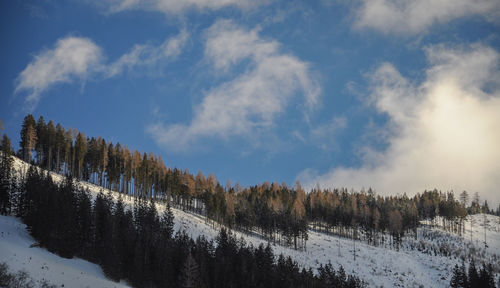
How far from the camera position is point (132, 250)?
61750mm

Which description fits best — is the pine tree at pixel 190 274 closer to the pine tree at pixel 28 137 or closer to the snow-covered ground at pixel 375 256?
the snow-covered ground at pixel 375 256

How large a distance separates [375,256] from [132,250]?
70.0m

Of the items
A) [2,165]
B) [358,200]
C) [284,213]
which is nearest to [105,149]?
[2,165]

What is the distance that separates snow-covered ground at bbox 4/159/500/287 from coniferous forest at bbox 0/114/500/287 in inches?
219

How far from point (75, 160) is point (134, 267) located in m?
59.6

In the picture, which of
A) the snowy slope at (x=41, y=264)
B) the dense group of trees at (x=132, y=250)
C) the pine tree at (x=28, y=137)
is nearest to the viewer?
the snowy slope at (x=41, y=264)

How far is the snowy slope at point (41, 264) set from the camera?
1641 inches

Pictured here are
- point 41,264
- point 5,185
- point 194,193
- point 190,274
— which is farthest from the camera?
point 194,193

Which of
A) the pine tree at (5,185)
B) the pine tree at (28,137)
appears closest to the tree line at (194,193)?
the pine tree at (28,137)

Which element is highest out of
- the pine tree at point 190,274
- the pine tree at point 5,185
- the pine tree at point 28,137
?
the pine tree at point 28,137

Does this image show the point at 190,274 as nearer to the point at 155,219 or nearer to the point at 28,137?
the point at 155,219

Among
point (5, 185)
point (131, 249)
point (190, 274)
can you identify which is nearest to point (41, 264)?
point (131, 249)

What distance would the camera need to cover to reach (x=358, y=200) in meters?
169

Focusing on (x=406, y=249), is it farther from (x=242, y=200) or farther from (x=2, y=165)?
(x=2, y=165)
